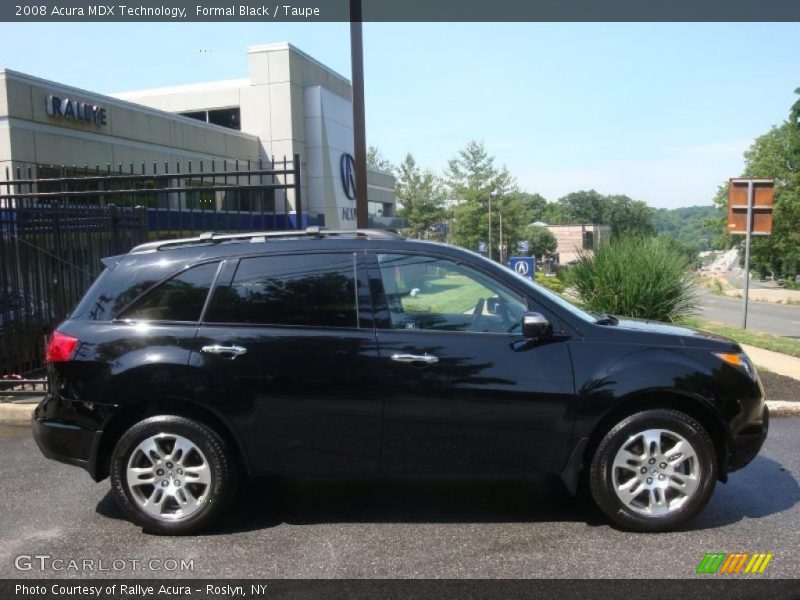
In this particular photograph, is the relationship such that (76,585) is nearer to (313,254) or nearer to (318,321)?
(318,321)

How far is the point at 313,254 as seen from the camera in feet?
14.3

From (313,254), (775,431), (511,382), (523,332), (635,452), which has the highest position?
(313,254)

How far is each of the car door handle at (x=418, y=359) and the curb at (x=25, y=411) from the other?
458 cm

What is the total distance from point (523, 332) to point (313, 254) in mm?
1388

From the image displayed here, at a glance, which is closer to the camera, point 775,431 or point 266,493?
point 266,493

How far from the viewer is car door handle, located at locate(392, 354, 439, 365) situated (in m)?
4.07

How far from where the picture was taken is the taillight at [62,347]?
13.8ft

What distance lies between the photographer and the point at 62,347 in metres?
4.24

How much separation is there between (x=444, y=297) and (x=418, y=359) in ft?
1.63

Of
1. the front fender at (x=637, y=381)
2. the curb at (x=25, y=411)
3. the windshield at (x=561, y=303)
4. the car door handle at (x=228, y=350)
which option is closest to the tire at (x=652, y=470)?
the front fender at (x=637, y=381)

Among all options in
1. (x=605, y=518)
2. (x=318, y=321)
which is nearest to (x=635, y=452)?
(x=605, y=518)

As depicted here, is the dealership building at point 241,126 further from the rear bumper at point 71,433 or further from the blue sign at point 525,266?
the rear bumper at point 71,433

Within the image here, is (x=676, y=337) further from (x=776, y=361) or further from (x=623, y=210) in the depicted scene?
(x=623, y=210)

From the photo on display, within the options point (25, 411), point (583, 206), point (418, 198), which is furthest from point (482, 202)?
point (583, 206)
